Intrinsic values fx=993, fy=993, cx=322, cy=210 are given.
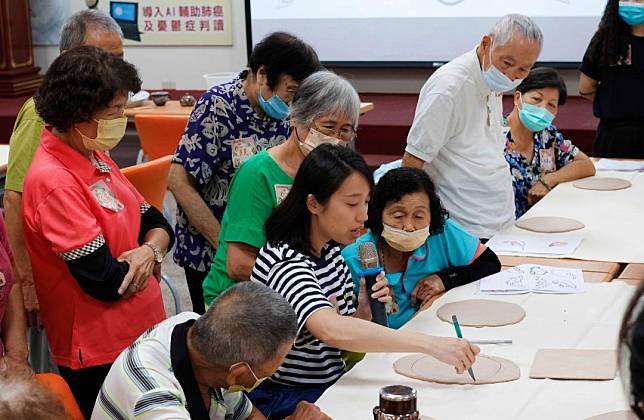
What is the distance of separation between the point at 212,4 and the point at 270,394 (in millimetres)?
5663

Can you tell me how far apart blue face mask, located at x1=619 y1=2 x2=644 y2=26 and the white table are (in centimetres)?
212

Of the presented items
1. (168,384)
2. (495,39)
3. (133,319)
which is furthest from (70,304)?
(495,39)

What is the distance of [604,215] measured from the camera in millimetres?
3877

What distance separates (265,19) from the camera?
766 cm

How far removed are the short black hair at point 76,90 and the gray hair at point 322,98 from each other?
21.9 inches

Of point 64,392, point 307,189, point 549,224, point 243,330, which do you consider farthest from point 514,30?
point 64,392

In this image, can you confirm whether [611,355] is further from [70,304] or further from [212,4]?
[212,4]

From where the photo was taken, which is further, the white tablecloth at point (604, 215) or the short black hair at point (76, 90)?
the white tablecloth at point (604, 215)

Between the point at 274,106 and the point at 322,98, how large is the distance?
0.31 m

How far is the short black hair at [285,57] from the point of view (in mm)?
3035

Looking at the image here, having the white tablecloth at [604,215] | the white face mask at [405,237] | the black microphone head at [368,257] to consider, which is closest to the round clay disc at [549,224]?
the white tablecloth at [604,215]

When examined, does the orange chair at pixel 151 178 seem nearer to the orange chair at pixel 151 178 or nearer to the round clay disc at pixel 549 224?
the orange chair at pixel 151 178

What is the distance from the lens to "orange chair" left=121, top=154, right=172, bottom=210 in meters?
3.61

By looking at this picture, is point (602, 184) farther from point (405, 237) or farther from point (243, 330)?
point (243, 330)
